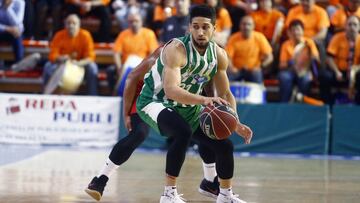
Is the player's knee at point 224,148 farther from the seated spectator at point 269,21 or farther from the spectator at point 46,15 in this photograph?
the spectator at point 46,15

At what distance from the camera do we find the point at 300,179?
34.6 ft

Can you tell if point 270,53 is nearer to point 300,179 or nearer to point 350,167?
point 350,167

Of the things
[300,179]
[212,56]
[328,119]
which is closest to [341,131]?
[328,119]

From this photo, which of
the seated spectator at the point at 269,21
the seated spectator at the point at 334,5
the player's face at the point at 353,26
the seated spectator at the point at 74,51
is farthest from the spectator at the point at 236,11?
the seated spectator at the point at 74,51

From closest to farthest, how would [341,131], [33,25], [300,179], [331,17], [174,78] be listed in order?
[174,78]
[300,179]
[341,131]
[331,17]
[33,25]

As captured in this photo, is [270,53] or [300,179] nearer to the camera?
[300,179]

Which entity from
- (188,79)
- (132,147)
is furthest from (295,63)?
(188,79)

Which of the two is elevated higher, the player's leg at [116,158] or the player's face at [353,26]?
the player's leg at [116,158]

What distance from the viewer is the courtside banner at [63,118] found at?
15.0m

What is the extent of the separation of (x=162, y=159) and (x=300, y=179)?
10.2 ft

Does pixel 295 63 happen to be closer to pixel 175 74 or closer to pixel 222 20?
pixel 222 20

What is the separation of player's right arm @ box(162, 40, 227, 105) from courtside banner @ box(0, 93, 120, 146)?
765 cm

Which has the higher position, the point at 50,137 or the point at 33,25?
the point at 33,25

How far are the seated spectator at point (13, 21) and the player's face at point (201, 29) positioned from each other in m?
10.2
